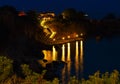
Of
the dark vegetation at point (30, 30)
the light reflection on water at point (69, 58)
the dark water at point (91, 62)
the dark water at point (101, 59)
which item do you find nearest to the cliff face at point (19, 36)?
the dark vegetation at point (30, 30)

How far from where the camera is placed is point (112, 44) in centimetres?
2842

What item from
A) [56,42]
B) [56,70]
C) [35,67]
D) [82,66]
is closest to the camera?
[35,67]

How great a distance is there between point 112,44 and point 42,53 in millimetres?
8247

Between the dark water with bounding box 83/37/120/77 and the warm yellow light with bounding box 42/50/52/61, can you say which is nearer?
the dark water with bounding box 83/37/120/77

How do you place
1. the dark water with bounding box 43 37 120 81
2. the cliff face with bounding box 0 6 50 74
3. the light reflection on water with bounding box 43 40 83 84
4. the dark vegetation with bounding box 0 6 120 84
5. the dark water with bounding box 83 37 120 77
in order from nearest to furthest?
1. the light reflection on water with bounding box 43 40 83 84
2. the dark water with bounding box 43 37 120 81
3. the dark vegetation with bounding box 0 6 120 84
4. the dark water with bounding box 83 37 120 77
5. the cliff face with bounding box 0 6 50 74

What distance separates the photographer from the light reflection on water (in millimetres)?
16078

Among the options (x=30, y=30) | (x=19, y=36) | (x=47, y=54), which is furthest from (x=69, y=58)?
(x=30, y=30)

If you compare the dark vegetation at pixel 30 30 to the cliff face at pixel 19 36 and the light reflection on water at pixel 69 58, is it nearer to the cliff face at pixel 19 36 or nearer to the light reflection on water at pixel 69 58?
the cliff face at pixel 19 36

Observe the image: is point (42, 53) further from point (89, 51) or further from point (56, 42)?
point (56, 42)

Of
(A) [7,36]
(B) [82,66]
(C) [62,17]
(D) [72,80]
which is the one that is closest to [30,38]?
(A) [7,36]

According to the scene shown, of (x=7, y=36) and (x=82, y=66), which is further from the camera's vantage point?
(x=7, y=36)

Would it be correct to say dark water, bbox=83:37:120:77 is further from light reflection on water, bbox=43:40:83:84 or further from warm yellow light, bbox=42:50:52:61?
warm yellow light, bbox=42:50:52:61

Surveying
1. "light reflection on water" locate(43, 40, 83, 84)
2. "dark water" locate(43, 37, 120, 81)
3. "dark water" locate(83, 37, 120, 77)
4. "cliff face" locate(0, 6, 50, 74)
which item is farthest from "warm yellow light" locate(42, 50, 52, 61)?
"dark water" locate(83, 37, 120, 77)

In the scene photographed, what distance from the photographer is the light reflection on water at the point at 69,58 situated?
16.1m
